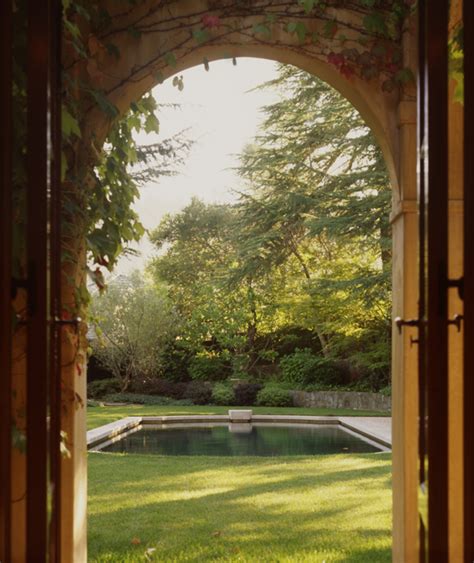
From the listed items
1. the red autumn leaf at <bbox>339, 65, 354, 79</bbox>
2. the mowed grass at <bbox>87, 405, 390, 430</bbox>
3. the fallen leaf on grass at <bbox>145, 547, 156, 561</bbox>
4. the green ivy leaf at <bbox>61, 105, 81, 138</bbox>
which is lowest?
the mowed grass at <bbox>87, 405, 390, 430</bbox>

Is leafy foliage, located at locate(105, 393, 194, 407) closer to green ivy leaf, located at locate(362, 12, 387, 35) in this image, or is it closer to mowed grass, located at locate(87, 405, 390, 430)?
mowed grass, located at locate(87, 405, 390, 430)

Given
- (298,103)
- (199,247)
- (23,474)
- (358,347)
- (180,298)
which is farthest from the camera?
(199,247)

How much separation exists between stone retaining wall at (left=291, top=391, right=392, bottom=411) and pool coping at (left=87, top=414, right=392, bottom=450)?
3.08 metres

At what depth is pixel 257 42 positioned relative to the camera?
3.54m

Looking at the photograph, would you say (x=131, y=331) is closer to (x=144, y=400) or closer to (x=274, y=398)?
(x=144, y=400)

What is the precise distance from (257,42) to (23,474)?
2371 mm

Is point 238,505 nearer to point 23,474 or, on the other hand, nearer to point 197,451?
point 23,474

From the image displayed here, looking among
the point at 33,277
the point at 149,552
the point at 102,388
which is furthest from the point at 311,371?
the point at 33,277

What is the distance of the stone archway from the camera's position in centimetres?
336

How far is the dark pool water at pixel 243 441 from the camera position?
1112 centimetres

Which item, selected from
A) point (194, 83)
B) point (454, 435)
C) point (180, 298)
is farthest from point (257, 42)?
point (194, 83)

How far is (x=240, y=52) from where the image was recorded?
363 centimetres

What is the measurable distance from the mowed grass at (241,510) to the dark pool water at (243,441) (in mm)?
Answer: 2285

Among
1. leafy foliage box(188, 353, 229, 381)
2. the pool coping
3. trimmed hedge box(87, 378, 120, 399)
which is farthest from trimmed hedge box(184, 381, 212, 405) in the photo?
the pool coping
